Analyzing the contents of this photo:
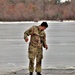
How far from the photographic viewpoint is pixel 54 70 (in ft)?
35.9

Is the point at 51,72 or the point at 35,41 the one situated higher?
the point at 35,41

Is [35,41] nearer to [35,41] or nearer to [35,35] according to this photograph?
[35,41]

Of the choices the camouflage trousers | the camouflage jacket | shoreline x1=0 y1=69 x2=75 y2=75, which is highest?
the camouflage jacket

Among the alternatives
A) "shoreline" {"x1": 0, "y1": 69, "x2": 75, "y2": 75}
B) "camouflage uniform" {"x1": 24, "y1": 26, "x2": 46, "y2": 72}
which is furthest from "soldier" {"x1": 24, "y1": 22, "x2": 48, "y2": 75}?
"shoreline" {"x1": 0, "y1": 69, "x2": 75, "y2": 75}

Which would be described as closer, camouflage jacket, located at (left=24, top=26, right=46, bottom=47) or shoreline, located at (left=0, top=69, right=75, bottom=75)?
camouflage jacket, located at (left=24, top=26, right=46, bottom=47)

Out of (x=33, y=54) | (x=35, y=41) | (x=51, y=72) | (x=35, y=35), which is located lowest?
(x=51, y=72)

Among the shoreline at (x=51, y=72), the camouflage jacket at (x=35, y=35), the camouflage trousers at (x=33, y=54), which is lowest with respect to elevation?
the shoreline at (x=51, y=72)

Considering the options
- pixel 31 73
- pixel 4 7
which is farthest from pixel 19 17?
pixel 31 73

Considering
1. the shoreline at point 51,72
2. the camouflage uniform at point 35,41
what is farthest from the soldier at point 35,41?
the shoreline at point 51,72

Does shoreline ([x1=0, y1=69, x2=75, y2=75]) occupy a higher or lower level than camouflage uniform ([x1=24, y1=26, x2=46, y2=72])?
lower

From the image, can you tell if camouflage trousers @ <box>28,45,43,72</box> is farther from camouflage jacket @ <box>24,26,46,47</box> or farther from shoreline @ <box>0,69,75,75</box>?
shoreline @ <box>0,69,75,75</box>

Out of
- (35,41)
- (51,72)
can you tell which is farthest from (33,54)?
(51,72)

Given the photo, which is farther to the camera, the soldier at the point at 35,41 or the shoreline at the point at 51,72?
the shoreline at the point at 51,72

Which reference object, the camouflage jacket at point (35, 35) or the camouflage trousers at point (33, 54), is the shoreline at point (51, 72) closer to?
the camouflage trousers at point (33, 54)
